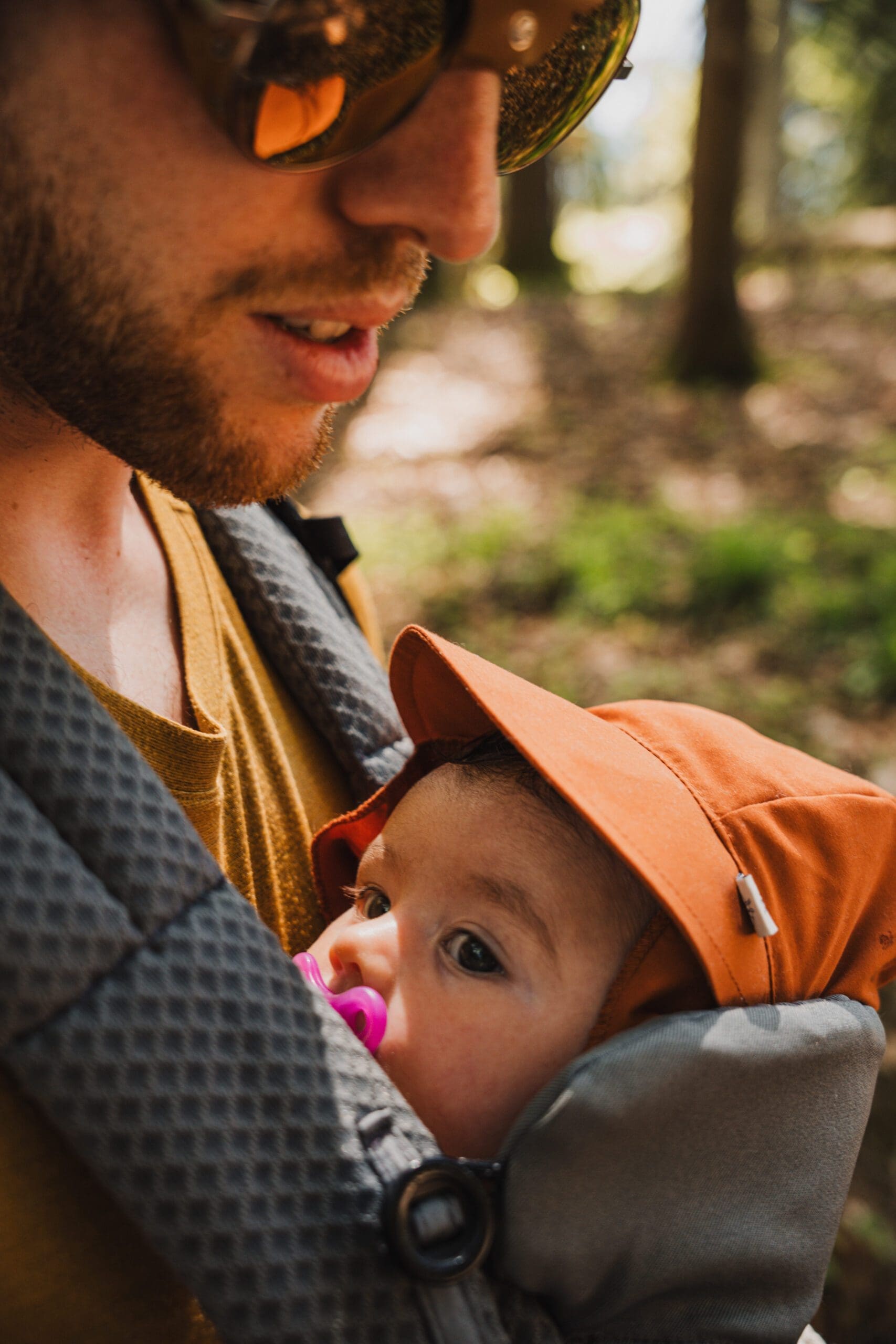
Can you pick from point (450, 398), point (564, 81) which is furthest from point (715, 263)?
point (564, 81)

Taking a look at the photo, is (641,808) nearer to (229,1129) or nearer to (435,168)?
(229,1129)

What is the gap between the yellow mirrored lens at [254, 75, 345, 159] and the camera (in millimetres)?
1167

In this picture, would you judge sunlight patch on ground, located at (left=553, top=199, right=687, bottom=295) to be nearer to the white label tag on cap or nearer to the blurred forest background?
the blurred forest background

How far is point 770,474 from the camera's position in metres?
7.54

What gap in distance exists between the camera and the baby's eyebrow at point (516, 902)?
1.43 m

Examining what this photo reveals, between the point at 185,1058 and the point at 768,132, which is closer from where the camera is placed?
the point at 185,1058

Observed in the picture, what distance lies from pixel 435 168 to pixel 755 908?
1009mm

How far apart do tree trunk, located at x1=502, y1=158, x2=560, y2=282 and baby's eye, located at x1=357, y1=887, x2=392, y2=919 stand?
12.7 m

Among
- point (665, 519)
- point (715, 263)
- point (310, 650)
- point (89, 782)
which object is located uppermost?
point (89, 782)

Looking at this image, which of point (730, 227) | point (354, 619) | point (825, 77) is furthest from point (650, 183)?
point (354, 619)

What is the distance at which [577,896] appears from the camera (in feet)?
4.76

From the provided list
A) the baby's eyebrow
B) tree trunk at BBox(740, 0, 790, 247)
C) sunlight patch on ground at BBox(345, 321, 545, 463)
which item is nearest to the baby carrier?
the baby's eyebrow

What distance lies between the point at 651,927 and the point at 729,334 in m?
8.38

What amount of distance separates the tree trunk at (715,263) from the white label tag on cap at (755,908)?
27.1ft
